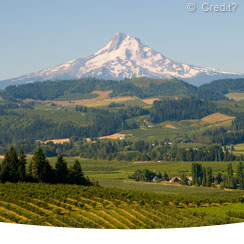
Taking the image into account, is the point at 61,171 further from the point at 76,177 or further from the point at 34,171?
the point at 34,171

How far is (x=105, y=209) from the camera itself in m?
40.7

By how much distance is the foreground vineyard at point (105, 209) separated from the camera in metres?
35.9

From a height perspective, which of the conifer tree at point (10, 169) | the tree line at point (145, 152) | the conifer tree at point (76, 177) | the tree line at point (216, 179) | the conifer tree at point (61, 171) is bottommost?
the tree line at point (145, 152)

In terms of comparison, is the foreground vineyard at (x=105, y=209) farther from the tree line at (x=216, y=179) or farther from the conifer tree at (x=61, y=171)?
the tree line at (x=216, y=179)

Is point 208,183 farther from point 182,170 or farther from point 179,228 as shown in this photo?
point 179,228

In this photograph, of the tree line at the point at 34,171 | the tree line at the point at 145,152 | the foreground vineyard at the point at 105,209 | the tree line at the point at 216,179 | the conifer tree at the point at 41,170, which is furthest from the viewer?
the tree line at the point at 145,152

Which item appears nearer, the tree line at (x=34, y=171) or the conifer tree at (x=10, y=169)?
the conifer tree at (x=10, y=169)

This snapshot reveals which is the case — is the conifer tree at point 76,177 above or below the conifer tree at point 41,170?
below

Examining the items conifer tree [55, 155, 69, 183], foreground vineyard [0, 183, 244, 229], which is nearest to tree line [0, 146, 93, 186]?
conifer tree [55, 155, 69, 183]

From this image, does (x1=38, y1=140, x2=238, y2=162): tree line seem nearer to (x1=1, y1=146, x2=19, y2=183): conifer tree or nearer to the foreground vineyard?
(x1=1, y1=146, x2=19, y2=183): conifer tree

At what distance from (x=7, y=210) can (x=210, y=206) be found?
690 inches

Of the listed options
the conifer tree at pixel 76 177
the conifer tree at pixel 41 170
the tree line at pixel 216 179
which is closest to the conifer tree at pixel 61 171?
the conifer tree at pixel 76 177

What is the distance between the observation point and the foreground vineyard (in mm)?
35938

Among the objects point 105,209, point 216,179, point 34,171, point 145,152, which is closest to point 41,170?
point 34,171
